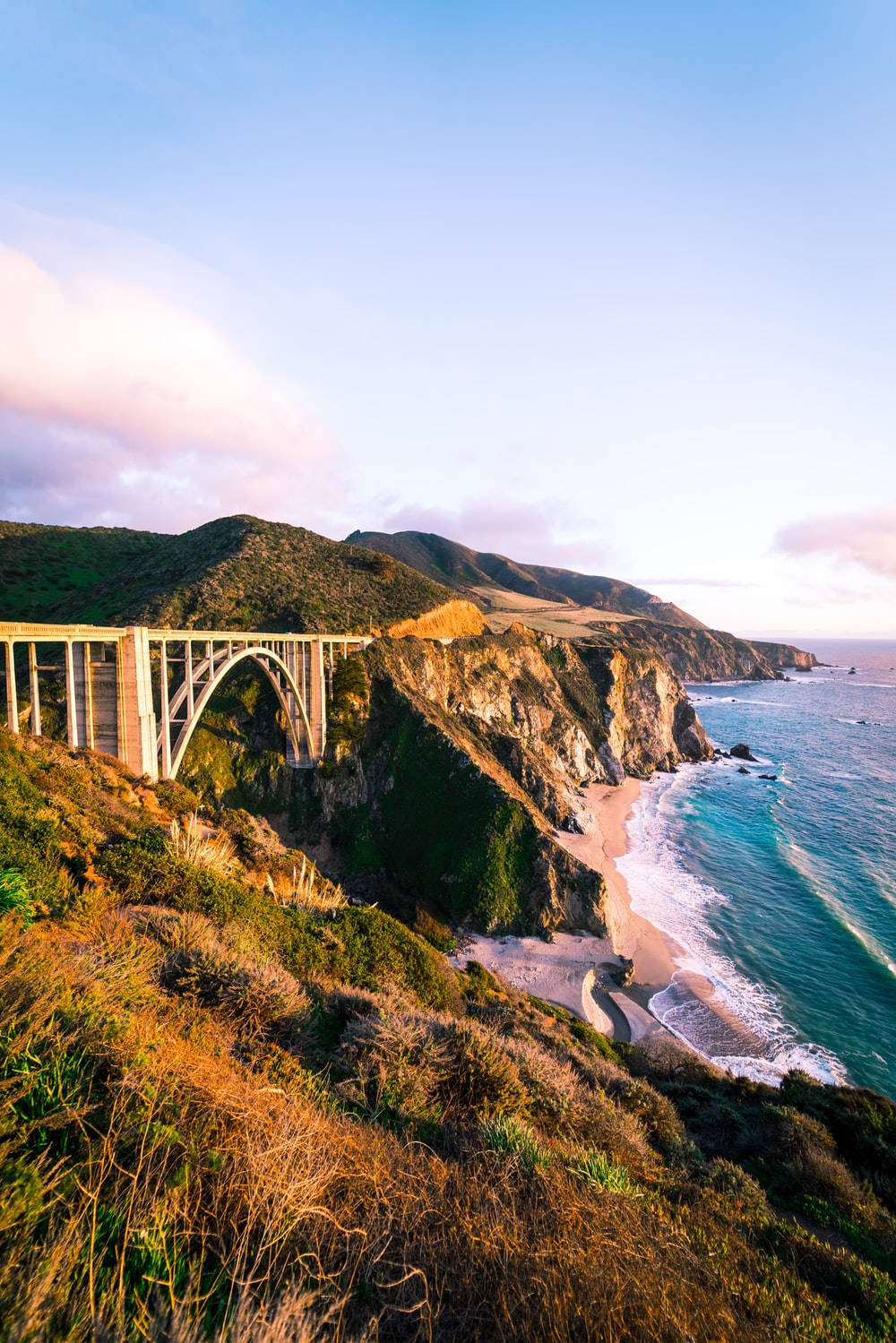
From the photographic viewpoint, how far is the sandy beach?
66.9 feet

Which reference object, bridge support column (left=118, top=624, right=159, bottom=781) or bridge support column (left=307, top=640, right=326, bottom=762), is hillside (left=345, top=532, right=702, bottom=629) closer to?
bridge support column (left=307, top=640, right=326, bottom=762)

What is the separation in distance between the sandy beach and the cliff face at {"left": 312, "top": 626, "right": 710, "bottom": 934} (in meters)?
1.23

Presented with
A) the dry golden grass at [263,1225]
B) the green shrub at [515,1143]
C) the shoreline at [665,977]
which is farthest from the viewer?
the shoreline at [665,977]

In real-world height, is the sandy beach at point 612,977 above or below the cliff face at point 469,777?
below

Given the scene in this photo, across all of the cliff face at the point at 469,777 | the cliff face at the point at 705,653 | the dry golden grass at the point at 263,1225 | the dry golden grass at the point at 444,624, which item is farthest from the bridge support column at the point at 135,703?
the cliff face at the point at 705,653

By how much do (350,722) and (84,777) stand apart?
2159 centimetres

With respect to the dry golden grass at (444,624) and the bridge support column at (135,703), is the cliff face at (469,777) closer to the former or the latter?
the dry golden grass at (444,624)

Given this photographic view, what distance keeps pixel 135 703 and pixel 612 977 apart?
73.9 ft

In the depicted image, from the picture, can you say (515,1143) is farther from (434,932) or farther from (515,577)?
(515,577)

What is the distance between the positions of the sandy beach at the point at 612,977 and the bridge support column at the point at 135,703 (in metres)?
16.1

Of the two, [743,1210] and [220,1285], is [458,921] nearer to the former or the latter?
[743,1210]

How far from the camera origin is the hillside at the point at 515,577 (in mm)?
140375

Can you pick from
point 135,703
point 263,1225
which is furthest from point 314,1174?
point 135,703

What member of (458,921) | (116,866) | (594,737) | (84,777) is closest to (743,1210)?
(116,866)
